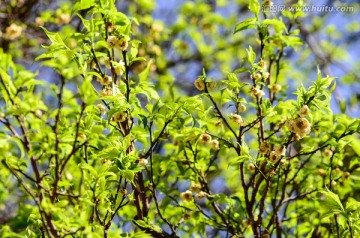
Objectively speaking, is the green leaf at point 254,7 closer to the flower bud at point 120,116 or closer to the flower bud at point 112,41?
the flower bud at point 112,41

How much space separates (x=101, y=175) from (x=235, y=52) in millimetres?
5162

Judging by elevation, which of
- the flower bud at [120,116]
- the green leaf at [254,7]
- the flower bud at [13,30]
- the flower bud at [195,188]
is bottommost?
the flower bud at [120,116]

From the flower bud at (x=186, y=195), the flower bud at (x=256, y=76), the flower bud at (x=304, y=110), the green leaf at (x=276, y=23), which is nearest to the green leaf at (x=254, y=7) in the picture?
the green leaf at (x=276, y=23)

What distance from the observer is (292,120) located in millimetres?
2336

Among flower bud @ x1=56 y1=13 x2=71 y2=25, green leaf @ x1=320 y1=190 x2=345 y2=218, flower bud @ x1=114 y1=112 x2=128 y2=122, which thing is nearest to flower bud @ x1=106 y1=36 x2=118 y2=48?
flower bud @ x1=114 y1=112 x2=128 y2=122

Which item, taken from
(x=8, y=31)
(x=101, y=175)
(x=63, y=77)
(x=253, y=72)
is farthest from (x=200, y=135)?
(x=8, y=31)

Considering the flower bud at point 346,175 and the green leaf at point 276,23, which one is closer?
the green leaf at point 276,23

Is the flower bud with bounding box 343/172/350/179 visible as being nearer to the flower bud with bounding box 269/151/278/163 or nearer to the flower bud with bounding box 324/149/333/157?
the flower bud with bounding box 324/149/333/157

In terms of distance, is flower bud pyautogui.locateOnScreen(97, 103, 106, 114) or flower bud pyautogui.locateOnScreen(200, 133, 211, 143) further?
flower bud pyautogui.locateOnScreen(200, 133, 211, 143)

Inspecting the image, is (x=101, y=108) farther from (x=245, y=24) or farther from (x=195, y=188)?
(x=245, y=24)

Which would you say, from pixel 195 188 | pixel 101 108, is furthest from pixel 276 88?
pixel 101 108

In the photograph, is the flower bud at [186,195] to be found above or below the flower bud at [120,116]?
below

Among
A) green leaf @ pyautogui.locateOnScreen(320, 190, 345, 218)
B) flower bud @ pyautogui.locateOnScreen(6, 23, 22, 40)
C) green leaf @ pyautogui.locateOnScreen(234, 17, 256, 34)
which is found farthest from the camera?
flower bud @ pyautogui.locateOnScreen(6, 23, 22, 40)

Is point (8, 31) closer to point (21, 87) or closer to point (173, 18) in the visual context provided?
point (173, 18)
